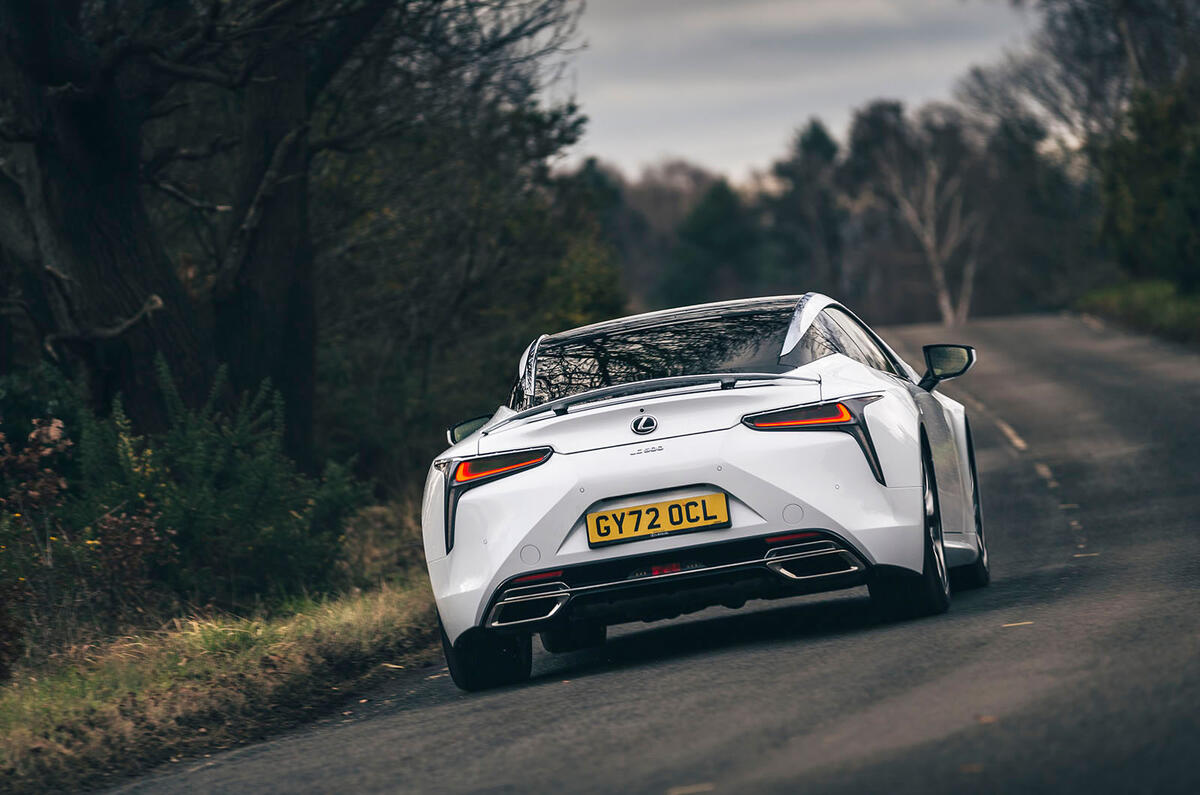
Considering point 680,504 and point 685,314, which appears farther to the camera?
point 685,314

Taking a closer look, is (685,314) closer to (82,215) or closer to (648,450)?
(648,450)

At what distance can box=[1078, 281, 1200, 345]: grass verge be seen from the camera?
32906mm

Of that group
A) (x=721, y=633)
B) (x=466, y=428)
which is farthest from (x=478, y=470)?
(x=721, y=633)

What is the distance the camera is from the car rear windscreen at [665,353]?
25.0 feet

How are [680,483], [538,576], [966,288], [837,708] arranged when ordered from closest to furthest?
1. [837,708]
2. [680,483]
3. [538,576]
4. [966,288]

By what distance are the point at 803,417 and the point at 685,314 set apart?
144 cm

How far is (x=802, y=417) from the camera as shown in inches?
281

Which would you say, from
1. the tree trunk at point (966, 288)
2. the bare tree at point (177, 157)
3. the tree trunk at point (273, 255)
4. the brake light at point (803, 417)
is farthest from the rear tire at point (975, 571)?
the tree trunk at point (966, 288)

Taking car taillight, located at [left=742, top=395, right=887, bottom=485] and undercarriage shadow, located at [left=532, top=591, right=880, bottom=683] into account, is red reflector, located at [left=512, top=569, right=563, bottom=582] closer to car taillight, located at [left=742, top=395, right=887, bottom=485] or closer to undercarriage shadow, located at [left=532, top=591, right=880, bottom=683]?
undercarriage shadow, located at [left=532, top=591, right=880, bottom=683]

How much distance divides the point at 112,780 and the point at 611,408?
8.20 feet

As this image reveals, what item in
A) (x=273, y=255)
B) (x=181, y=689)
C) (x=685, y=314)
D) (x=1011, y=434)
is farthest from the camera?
(x=1011, y=434)

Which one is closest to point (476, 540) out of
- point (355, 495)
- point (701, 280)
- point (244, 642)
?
point (244, 642)

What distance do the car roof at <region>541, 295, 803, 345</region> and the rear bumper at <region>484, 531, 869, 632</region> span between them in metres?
1.51

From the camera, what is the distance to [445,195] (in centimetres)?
2012
